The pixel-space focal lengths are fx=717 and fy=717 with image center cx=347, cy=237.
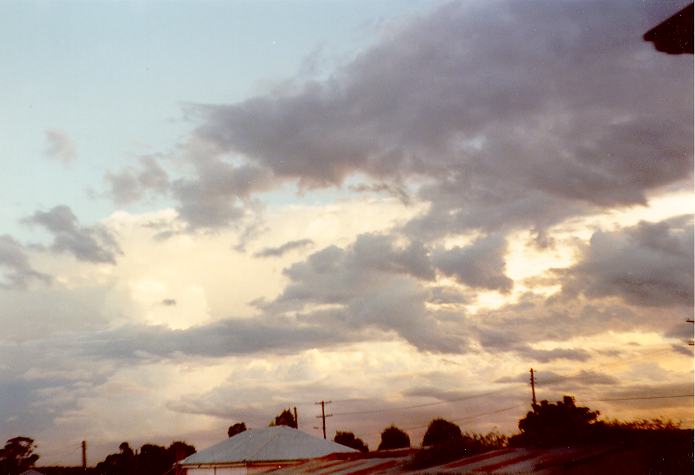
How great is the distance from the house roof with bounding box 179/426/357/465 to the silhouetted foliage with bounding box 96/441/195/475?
51.8 ft

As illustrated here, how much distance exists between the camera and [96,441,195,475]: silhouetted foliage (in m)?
62.7

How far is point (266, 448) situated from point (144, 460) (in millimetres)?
27521

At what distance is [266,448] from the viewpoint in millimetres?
42375

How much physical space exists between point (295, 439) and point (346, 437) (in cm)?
2898

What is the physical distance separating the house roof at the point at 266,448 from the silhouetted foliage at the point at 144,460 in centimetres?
1578

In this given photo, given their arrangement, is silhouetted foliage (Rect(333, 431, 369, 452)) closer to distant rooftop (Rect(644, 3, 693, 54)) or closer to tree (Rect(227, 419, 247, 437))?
tree (Rect(227, 419, 247, 437))

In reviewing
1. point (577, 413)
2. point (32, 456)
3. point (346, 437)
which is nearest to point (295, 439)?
point (577, 413)

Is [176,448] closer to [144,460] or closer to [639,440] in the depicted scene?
[144,460]

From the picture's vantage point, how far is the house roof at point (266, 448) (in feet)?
137

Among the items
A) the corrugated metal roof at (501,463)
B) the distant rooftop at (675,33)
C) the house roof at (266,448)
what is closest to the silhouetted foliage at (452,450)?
the corrugated metal roof at (501,463)

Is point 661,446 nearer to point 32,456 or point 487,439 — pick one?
point 487,439

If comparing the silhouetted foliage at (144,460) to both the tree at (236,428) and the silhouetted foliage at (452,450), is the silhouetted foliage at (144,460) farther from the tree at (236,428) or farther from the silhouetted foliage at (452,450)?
the silhouetted foliage at (452,450)

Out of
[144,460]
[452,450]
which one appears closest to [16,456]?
[144,460]

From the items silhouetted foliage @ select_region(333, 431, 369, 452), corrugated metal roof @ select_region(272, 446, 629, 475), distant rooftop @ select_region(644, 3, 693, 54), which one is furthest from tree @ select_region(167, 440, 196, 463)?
distant rooftop @ select_region(644, 3, 693, 54)
